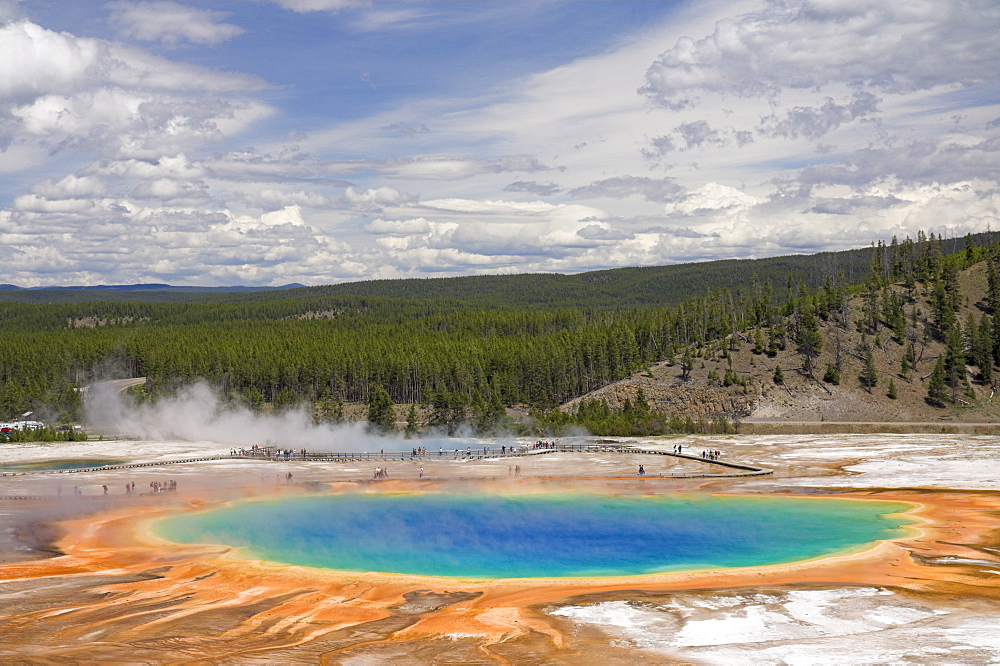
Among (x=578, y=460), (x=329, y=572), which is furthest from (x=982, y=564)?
(x=578, y=460)

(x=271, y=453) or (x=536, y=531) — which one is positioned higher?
(x=271, y=453)

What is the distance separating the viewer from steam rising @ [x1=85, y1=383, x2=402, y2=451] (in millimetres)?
79188

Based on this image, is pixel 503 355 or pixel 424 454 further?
pixel 503 355

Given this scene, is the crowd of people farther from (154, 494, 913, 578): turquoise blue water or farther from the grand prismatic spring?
(154, 494, 913, 578): turquoise blue water

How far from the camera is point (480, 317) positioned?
545 ft

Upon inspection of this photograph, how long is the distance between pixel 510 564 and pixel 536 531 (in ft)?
21.2

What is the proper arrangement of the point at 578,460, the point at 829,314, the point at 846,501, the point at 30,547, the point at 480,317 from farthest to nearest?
the point at 480,317, the point at 829,314, the point at 578,460, the point at 846,501, the point at 30,547

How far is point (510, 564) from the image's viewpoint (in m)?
32.9

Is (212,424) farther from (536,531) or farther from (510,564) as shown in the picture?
(510,564)

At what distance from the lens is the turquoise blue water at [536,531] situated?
33188 millimetres

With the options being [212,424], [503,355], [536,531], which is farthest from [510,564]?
[503,355]

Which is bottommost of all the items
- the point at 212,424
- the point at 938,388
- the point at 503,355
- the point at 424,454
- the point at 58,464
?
the point at 424,454

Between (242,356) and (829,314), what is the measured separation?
82530 millimetres

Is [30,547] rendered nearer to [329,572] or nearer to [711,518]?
[329,572]
